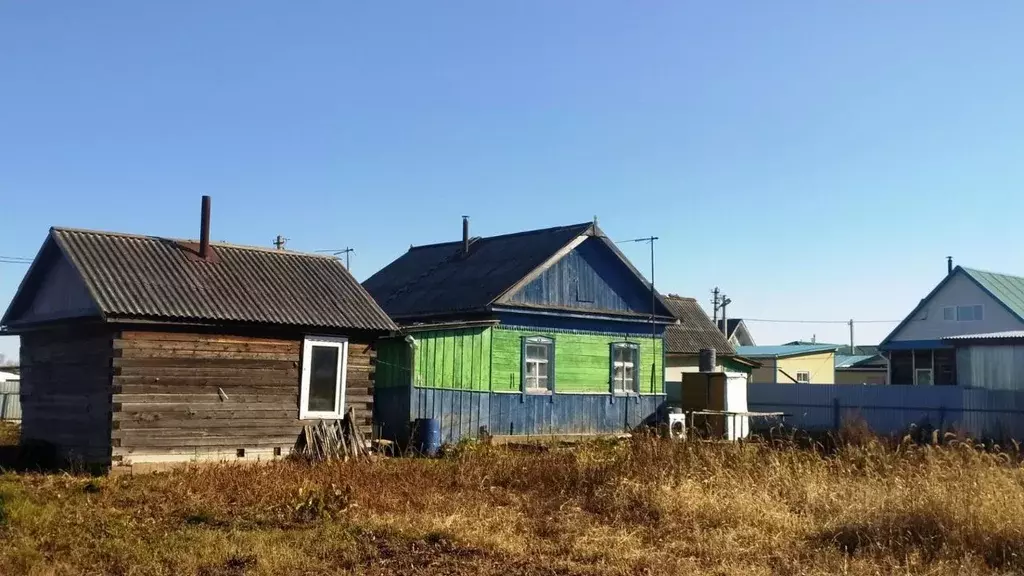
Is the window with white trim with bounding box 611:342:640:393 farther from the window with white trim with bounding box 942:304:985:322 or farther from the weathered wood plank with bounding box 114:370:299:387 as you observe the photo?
the window with white trim with bounding box 942:304:985:322

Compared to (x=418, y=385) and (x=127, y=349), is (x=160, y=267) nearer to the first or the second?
(x=127, y=349)

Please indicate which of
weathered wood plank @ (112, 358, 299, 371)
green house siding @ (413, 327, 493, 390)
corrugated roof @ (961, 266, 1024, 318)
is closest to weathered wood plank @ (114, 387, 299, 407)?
weathered wood plank @ (112, 358, 299, 371)

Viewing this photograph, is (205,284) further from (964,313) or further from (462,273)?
(964,313)

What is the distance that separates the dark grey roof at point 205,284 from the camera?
15.9 metres

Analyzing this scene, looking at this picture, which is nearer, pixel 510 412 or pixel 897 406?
pixel 510 412

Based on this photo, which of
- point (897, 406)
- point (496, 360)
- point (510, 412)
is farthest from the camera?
point (897, 406)

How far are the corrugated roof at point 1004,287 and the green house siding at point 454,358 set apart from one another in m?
26.1

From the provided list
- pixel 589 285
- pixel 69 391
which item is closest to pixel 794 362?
pixel 589 285

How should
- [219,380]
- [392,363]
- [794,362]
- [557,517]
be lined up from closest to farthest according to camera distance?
1. [557,517]
2. [219,380]
3. [392,363]
4. [794,362]

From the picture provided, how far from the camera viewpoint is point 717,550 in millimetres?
9508

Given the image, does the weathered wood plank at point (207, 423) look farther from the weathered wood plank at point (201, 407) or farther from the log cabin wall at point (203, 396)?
the weathered wood plank at point (201, 407)

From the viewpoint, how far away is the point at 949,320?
42.0 metres

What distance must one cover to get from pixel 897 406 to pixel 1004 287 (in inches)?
742

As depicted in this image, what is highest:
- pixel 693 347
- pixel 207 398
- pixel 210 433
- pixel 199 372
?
pixel 693 347
